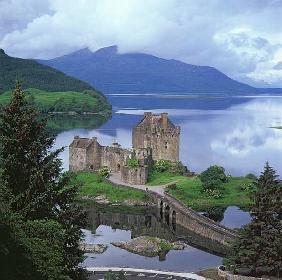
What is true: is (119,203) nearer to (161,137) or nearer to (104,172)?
(104,172)

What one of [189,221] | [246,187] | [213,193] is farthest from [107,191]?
[246,187]

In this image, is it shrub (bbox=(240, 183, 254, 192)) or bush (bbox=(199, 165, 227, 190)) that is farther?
shrub (bbox=(240, 183, 254, 192))

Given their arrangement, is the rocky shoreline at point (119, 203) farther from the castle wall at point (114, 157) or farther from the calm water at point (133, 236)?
the castle wall at point (114, 157)

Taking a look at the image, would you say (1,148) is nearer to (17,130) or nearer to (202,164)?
(17,130)

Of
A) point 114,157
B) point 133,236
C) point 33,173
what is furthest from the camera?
point 114,157

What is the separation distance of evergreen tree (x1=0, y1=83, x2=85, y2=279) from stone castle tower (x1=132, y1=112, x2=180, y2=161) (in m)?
65.3

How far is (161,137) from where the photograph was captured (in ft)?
287

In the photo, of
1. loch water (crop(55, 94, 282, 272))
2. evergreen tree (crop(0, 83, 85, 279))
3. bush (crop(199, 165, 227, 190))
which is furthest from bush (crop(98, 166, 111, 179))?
evergreen tree (crop(0, 83, 85, 279))

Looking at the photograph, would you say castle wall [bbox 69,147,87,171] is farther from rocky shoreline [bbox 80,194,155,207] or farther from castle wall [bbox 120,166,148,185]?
rocky shoreline [bbox 80,194,155,207]

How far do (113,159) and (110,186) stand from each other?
8385 millimetres

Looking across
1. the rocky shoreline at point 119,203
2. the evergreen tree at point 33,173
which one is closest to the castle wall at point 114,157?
the rocky shoreline at point 119,203

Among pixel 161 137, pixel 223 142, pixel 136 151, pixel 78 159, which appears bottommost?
pixel 78 159

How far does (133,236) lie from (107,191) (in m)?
16.9

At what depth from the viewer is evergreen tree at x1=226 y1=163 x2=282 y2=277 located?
37.9 m
